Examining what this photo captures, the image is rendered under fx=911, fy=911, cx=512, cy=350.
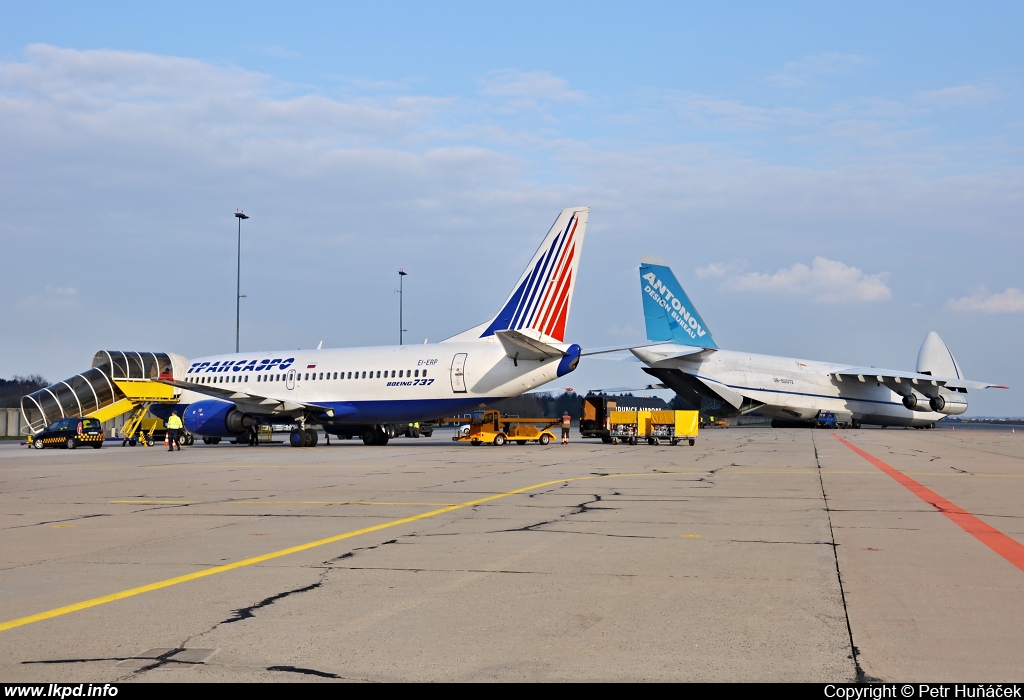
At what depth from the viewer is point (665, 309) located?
6875cm

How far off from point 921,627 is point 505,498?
392 inches

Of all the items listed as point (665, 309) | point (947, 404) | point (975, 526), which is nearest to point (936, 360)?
point (947, 404)

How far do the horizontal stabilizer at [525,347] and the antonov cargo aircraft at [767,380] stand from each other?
31367mm

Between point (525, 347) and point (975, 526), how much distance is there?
23109 mm

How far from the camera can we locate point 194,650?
5719 mm

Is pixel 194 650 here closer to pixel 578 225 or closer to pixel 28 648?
pixel 28 648

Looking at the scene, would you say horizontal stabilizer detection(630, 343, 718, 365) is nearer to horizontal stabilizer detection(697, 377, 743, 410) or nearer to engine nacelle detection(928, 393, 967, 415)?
horizontal stabilizer detection(697, 377, 743, 410)

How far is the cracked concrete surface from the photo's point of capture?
5.46 meters

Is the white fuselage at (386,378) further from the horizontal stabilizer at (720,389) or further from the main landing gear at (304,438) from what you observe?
the horizontal stabilizer at (720,389)

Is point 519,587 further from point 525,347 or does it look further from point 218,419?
point 218,419

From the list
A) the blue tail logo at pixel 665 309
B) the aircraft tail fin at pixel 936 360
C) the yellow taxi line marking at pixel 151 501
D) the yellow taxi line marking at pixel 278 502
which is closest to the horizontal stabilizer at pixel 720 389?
the blue tail logo at pixel 665 309

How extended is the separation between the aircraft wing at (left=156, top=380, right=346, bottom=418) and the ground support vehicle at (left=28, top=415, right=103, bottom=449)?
467 centimetres

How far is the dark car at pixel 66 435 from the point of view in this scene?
40.2 m
